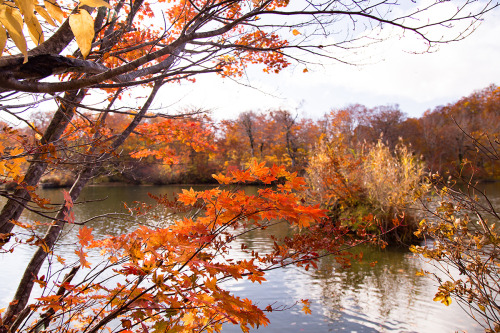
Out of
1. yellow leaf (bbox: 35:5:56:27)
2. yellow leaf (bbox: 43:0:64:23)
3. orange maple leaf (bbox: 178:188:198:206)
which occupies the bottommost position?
orange maple leaf (bbox: 178:188:198:206)

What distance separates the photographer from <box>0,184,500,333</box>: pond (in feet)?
12.7

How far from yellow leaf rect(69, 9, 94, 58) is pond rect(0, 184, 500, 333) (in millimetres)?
2788

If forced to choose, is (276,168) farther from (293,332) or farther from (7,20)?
(293,332)

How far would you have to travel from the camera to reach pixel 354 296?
4742 mm

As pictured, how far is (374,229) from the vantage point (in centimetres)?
741

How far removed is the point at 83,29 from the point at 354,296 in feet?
17.1

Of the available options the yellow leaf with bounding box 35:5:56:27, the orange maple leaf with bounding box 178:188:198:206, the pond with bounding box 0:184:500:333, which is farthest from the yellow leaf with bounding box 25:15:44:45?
the pond with bounding box 0:184:500:333

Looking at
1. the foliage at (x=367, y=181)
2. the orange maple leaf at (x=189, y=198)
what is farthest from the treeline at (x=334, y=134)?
the orange maple leaf at (x=189, y=198)

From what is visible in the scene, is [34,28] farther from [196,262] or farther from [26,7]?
[196,262]

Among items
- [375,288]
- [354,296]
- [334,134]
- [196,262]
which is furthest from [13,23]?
[334,134]

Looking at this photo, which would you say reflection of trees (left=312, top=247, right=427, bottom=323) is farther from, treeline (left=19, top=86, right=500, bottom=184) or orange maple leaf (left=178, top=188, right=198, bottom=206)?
treeline (left=19, top=86, right=500, bottom=184)

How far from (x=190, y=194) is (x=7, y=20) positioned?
1163mm

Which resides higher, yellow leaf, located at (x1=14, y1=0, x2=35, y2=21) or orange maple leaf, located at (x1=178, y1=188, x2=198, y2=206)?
yellow leaf, located at (x1=14, y1=0, x2=35, y2=21)

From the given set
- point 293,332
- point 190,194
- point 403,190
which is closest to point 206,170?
point 403,190
